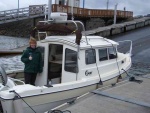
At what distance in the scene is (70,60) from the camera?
29.0ft

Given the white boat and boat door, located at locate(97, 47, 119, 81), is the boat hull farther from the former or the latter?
boat door, located at locate(97, 47, 119, 81)

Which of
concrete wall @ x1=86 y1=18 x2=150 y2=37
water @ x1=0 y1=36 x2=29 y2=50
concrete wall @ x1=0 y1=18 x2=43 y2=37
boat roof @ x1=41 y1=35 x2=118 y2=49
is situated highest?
boat roof @ x1=41 y1=35 x2=118 y2=49

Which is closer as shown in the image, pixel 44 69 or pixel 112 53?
pixel 44 69

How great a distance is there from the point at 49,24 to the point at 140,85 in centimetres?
389

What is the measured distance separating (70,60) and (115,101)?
203 centimetres

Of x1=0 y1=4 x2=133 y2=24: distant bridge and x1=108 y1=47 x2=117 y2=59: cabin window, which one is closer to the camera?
x1=108 y1=47 x2=117 y2=59: cabin window

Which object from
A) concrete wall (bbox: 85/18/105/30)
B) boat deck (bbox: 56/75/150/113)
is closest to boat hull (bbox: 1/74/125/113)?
boat deck (bbox: 56/75/150/113)

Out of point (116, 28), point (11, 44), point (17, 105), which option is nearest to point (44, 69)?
point (17, 105)

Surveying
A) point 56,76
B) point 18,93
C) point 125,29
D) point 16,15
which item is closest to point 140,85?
point 56,76

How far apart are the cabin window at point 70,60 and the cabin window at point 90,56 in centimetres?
43

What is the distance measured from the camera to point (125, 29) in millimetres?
34531

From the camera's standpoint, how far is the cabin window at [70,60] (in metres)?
8.76

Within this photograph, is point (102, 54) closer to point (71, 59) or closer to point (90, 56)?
point (90, 56)

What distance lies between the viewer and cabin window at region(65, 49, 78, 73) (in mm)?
8758
